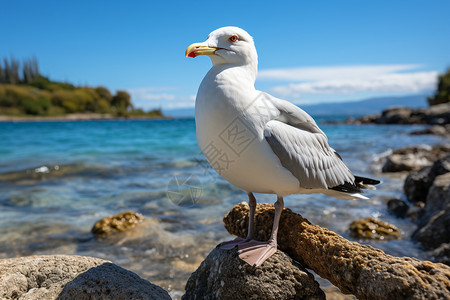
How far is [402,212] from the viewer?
6.91 meters

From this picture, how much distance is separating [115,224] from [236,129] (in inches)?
175

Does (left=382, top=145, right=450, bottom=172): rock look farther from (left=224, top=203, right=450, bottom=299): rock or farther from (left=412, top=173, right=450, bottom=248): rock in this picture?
(left=224, top=203, right=450, bottom=299): rock

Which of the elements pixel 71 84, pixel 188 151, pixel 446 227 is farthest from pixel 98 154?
pixel 71 84

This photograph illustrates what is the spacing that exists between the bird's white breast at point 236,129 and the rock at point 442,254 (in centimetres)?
320

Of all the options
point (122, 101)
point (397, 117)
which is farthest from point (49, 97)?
point (397, 117)

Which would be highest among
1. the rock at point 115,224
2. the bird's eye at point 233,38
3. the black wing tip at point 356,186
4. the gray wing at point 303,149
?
the bird's eye at point 233,38

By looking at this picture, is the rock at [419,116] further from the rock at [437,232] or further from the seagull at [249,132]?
the seagull at [249,132]

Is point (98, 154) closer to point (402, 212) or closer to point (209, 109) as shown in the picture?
point (402, 212)

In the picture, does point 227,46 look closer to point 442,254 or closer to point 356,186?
point 356,186

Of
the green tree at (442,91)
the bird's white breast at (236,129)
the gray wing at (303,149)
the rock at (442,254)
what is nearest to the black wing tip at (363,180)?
the gray wing at (303,149)

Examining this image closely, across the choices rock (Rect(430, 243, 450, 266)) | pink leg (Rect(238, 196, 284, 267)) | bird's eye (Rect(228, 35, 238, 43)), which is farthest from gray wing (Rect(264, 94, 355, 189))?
rock (Rect(430, 243, 450, 266))

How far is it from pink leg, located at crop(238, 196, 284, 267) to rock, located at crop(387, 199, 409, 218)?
489 centimetres

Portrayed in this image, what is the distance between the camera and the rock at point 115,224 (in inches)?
240

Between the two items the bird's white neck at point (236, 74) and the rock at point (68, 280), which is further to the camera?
the rock at point (68, 280)
